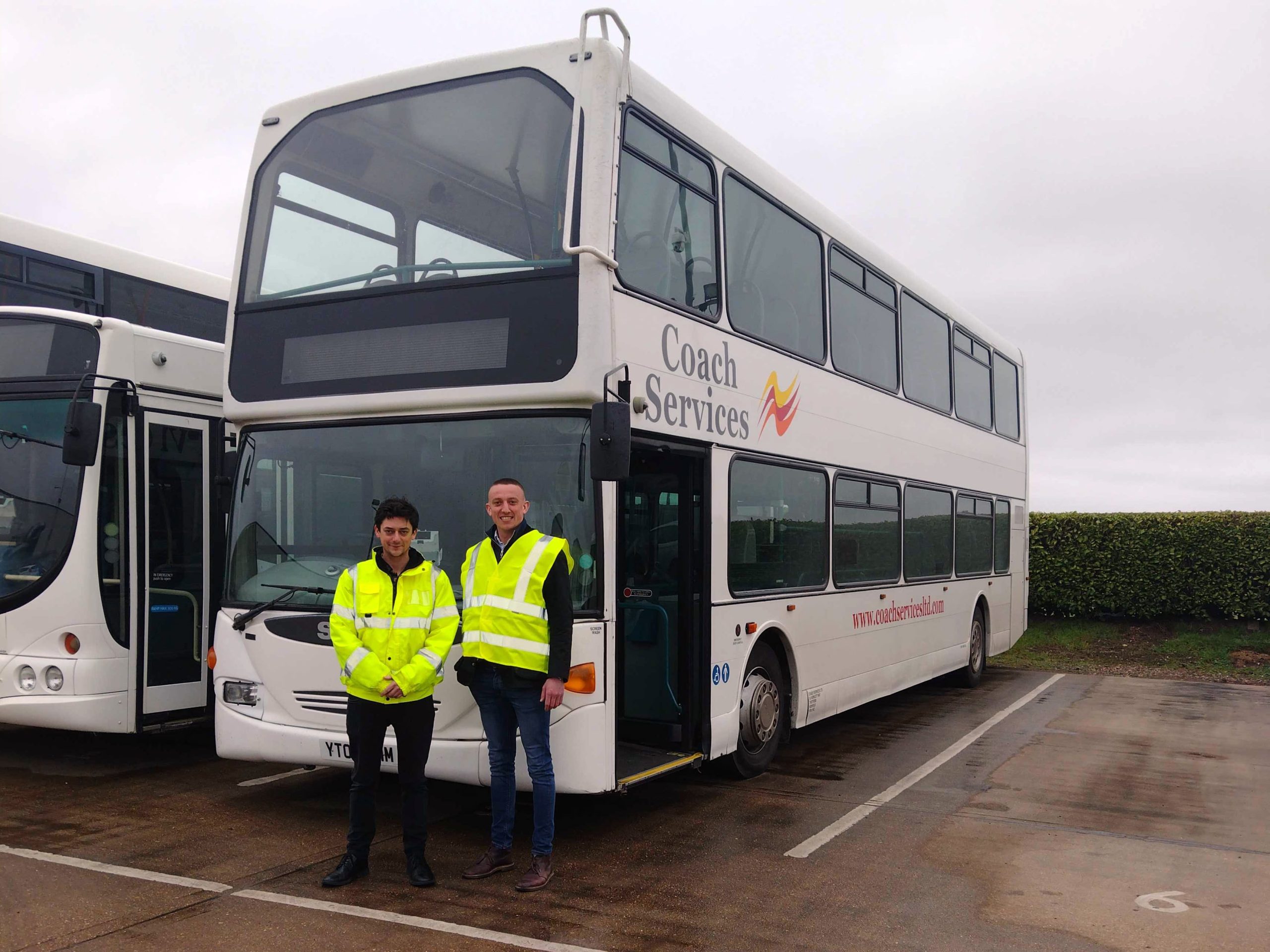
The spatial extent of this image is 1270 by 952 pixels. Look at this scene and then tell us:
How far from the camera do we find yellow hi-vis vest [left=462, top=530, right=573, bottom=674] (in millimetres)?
5484

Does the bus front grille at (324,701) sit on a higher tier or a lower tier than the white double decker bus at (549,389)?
lower

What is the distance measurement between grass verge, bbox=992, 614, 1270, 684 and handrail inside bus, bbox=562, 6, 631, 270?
13130mm

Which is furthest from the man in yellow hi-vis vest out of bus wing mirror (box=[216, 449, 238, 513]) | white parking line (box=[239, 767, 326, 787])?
white parking line (box=[239, 767, 326, 787])

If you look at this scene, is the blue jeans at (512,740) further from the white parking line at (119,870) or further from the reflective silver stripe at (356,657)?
the white parking line at (119,870)

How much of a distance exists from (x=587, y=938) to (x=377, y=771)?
134 centimetres

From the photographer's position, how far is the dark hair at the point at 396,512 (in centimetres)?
536

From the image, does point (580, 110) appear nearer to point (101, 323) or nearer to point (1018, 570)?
point (101, 323)

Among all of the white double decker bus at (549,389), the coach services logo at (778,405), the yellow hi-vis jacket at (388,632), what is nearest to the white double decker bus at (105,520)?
the white double decker bus at (549,389)

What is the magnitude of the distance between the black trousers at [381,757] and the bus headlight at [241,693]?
4.05 ft

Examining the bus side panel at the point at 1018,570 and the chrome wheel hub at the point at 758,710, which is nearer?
the chrome wheel hub at the point at 758,710

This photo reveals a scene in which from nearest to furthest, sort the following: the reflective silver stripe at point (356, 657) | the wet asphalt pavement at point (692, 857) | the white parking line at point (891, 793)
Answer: the wet asphalt pavement at point (692, 857) < the reflective silver stripe at point (356, 657) < the white parking line at point (891, 793)

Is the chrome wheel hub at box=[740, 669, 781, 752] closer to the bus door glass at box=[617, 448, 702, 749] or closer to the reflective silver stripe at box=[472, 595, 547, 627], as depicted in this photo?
the bus door glass at box=[617, 448, 702, 749]

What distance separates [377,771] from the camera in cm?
553

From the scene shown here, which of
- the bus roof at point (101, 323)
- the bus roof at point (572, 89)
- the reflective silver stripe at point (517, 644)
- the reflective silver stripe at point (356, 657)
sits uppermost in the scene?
the bus roof at point (572, 89)
